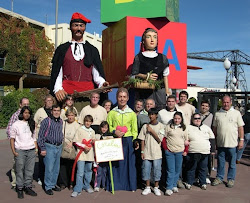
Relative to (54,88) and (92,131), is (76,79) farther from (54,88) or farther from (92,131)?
(92,131)

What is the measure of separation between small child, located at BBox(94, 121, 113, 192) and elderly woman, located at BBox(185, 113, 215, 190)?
1.37 m

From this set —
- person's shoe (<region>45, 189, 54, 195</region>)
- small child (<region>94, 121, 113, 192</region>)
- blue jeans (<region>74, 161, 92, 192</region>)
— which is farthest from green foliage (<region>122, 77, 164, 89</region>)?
person's shoe (<region>45, 189, 54, 195</region>)

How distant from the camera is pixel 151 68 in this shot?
5.58m

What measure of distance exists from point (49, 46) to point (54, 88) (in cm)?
1780

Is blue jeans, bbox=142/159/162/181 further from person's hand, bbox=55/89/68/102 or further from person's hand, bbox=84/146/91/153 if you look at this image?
person's hand, bbox=55/89/68/102

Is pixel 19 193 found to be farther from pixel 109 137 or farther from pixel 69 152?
pixel 109 137

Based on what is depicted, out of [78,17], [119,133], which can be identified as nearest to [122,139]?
[119,133]

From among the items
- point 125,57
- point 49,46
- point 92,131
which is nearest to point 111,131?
point 92,131

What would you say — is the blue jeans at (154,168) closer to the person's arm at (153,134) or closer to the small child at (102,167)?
the person's arm at (153,134)

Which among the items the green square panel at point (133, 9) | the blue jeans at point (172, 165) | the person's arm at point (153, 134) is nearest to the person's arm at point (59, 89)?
the person's arm at point (153, 134)

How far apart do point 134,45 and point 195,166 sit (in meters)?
4.34

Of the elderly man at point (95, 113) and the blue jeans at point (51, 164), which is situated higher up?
the elderly man at point (95, 113)

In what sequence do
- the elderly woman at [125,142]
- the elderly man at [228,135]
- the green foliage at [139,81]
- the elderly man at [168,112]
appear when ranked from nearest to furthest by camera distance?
1. the elderly woman at [125,142]
2. the elderly man at [168,112]
3. the elderly man at [228,135]
4. the green foliage at [139,81]

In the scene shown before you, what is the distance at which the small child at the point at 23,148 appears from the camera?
4.16 m
